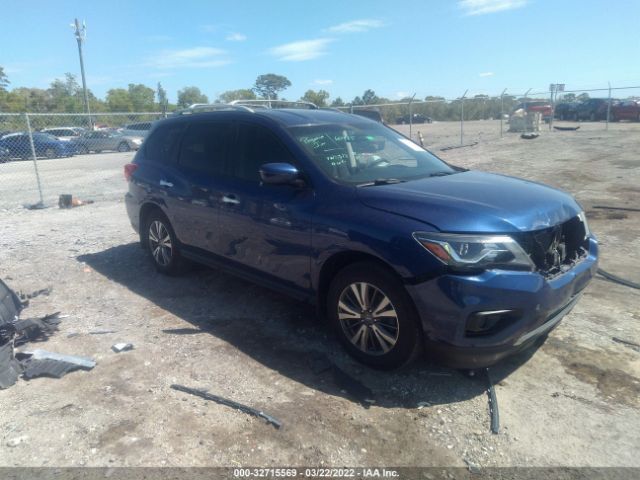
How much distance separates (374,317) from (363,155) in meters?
1.50

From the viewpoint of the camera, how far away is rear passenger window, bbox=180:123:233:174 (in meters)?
4.89

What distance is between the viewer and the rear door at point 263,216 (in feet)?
13.0

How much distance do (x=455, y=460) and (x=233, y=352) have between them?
1951mm

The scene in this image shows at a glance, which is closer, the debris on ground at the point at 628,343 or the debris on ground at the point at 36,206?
the debris on ground at the point at 628,343

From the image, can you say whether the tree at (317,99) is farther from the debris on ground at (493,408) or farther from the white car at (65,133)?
the debris on ground at (493,408)

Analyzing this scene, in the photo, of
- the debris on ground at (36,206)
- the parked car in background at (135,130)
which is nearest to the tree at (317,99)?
the parked car in background at (135,130)

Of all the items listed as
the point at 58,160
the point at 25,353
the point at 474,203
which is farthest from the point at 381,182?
the point at 58,160

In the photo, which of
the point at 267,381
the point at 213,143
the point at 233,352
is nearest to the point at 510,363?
the point at 267,381

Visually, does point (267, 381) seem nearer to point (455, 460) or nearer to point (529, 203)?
point (455, 460)

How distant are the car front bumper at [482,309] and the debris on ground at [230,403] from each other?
1093mm

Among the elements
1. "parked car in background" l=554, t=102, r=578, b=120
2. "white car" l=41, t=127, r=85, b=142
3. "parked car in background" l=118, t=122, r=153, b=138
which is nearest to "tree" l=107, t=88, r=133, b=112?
"parked car in background" l=118, t=122, r=153, b=138

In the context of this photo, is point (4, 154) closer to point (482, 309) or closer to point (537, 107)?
point (482, 309)

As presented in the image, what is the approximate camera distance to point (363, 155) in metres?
4.31

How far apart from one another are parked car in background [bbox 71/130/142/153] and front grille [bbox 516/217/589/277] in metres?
24.8
